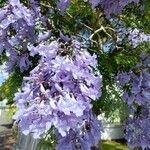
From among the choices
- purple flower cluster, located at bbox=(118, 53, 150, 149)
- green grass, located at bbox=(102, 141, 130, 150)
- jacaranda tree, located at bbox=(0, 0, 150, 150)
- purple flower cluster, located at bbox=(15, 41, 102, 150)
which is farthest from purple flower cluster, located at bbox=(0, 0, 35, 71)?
green grass, located at bbox=(102, 141, 130, 150)

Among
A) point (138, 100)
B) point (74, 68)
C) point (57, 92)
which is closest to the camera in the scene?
point (57, 92)

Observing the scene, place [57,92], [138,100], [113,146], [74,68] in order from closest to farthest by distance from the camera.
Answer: [57,92]
[74,68]
[138,100]
[113,146]

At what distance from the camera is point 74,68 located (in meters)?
4.27

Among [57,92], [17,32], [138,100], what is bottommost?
[57,92]

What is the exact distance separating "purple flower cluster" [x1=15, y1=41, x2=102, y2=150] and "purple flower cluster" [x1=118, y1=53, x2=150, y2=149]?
774 millimetres

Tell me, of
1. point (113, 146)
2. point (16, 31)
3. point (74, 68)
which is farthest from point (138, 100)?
point (113, 146)

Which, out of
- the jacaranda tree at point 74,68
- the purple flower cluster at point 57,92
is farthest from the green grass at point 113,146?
the purple flower cluster at point 57,92

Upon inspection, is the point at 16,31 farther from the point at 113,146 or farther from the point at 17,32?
the point at 113,146

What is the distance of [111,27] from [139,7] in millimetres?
572

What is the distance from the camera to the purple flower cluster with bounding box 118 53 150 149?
523 centimetres

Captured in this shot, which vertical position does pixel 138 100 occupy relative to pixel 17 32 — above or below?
below

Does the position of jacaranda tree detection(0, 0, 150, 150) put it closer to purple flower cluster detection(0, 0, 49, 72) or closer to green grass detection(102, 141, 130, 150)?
purple flower cluster detection(0, 0, 49, 72)

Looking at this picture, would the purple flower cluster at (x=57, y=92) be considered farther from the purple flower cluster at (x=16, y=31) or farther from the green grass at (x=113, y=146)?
the green grass at (x=113, y=146)

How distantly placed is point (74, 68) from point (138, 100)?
1181 millimetres
